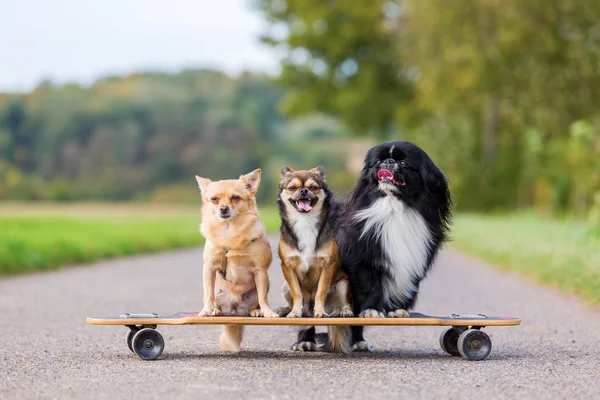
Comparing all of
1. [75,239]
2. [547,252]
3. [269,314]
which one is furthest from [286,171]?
[75,239]

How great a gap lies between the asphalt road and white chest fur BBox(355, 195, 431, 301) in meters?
0.55

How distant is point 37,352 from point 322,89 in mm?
40338

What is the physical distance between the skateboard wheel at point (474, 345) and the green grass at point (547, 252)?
4437 mm

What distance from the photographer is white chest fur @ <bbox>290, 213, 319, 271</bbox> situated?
6910 mm

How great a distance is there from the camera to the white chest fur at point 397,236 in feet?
23.5

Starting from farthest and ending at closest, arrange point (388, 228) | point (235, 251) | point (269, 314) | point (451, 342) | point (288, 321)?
point (451, 342)
point (388, 228)
point (235, 251)
point (269, 314)
point (288, 321)

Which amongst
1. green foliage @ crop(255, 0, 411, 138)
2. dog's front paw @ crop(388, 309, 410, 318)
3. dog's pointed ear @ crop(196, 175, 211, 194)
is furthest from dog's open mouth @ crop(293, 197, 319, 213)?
green foliage @ crop(255, 0, 411, 138)

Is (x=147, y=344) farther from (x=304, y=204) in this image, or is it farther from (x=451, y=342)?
(x=451, y=342)

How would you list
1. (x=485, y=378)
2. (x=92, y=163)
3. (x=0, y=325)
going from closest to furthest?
1. (x=485, y=378)
2. (x=0, y=325)
3. (x=92, y=163)

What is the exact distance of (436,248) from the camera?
7418mm

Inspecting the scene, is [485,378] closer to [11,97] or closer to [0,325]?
[0,325]

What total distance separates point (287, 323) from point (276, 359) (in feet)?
1.50

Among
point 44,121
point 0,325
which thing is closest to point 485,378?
point 0,325

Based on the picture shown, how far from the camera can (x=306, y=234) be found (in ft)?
22.7
